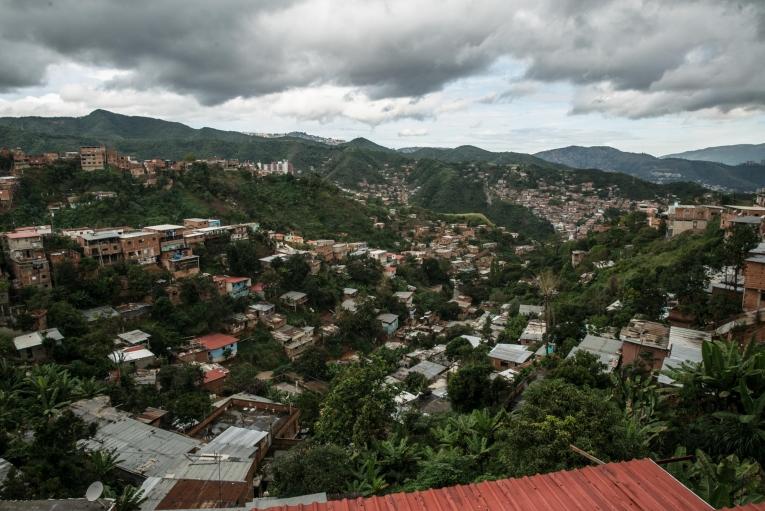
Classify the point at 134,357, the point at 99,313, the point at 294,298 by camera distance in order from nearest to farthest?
the point at 134,357, the point at 99,313, the point at 294,298

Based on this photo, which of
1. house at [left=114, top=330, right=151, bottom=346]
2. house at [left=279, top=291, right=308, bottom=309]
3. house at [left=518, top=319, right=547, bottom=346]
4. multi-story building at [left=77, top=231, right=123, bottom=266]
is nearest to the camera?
house at [left=114, top=330, right=151, bottom=346]

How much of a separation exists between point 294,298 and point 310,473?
2566 centimetres

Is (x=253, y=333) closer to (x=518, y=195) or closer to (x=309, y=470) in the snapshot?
(x=309, y=470)

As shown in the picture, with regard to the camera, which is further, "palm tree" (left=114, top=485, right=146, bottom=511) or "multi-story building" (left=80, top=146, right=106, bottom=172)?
"multi-story building" (left=80, top=146, right=106, bottom=172)

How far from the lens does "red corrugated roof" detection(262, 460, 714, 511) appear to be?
347cm

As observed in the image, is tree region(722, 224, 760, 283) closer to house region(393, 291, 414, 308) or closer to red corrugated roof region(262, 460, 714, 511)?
red corrugated roof region(262, 460, 714, 511)

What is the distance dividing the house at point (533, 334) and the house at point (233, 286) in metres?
19.7

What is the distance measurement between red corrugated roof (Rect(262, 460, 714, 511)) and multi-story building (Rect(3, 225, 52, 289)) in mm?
29058

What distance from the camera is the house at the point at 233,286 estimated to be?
3225cm

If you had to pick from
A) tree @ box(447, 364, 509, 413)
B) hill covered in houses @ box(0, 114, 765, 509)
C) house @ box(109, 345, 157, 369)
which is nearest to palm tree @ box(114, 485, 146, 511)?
hill covered in houses @ box(0, 114, 765, 509)

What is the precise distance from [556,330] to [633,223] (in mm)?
32017

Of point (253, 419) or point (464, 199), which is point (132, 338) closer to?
point (253, 419)

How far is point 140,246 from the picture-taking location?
1225 inches

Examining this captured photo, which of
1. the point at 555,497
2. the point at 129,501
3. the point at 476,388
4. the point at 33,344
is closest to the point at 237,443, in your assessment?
the point at 129,501
